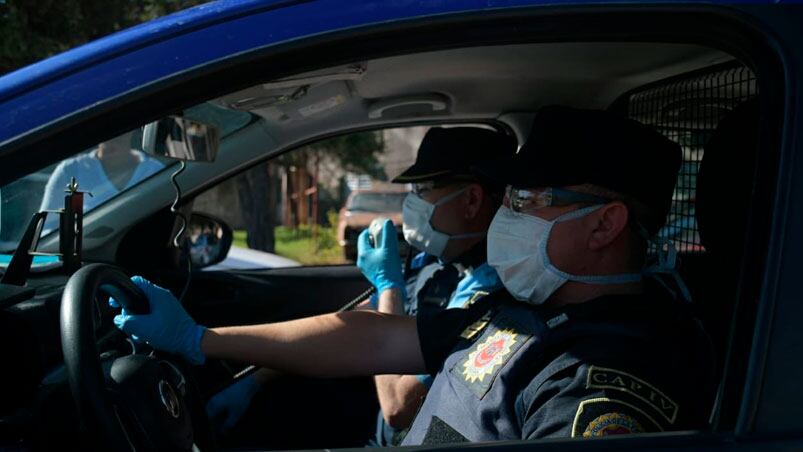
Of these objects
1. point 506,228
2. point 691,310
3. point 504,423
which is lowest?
point 504,423

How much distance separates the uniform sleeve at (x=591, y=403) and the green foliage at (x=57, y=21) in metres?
5.98

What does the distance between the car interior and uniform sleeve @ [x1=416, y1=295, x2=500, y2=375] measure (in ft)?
1.74

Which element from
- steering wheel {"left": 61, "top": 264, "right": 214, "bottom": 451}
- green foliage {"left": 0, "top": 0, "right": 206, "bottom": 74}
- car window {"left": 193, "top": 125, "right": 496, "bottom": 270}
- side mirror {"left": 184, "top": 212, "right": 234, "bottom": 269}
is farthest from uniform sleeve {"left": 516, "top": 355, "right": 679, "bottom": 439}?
green foliage {"left": 0, "top": 0, "right": 206, "bottom": 74}

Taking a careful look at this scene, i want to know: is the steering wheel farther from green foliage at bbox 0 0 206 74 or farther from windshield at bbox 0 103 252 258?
green foliage at bbox 0 0 206 74

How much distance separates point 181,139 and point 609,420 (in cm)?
145

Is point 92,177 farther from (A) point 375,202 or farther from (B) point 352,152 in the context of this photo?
(A) point 375,202

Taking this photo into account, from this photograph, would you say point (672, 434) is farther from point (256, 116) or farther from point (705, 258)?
point (256, 116)

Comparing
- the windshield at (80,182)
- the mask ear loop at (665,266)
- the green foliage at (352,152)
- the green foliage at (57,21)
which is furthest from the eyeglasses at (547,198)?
the green foliage at (352,152)

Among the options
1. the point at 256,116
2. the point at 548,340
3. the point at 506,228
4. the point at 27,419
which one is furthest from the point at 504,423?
the point at 256,116

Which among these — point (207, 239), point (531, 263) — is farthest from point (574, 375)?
point (207, 239)

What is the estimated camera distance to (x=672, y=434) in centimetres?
119

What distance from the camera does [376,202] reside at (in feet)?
49.9

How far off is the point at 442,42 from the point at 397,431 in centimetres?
147

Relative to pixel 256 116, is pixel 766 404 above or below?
below
